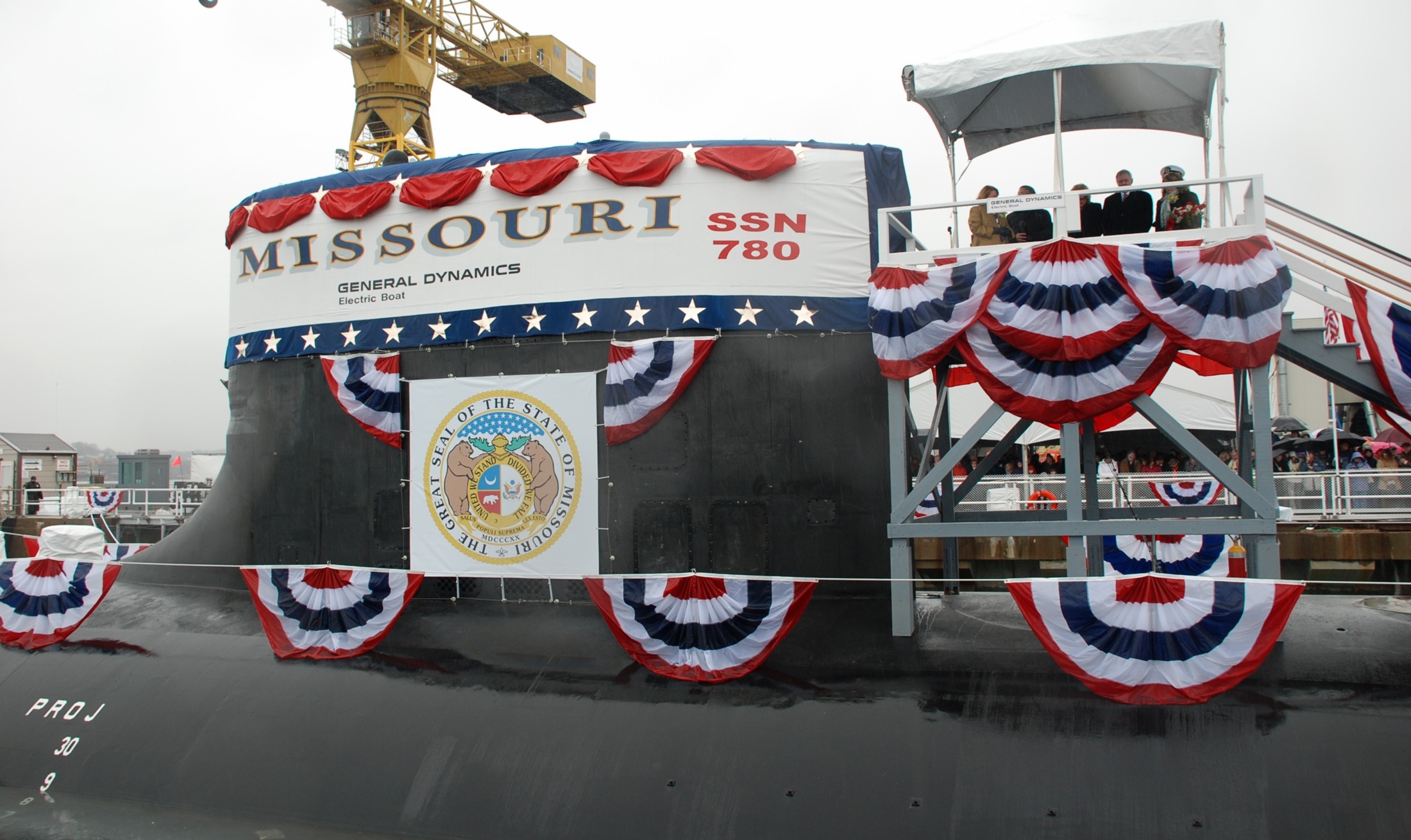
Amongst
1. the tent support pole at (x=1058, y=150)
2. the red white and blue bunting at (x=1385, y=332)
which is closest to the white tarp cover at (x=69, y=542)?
the tent support pole at (x=1058, y=150)

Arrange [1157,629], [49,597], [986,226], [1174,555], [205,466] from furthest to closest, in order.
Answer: [205,466], [1174,555], [49,597], [986,226], [1157,629]

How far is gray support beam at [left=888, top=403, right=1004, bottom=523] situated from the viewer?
7.96 meters

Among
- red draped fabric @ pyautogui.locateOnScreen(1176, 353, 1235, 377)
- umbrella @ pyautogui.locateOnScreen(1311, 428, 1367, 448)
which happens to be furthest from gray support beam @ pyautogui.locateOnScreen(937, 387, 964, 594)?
umbrella @ pyautogui.locateOnScreen(1311, 428, 1367, 448)

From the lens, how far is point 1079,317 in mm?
7754

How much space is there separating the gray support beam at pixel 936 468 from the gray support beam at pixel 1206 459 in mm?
1108

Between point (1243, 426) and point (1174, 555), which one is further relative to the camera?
point (1174, 555)

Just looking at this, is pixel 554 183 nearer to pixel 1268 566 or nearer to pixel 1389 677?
pixel 1268 566

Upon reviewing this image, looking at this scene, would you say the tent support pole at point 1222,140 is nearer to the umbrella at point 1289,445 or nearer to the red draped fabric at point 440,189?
the red draped fabric at point 440,189

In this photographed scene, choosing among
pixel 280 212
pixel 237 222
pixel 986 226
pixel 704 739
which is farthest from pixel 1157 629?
pixel 237 222

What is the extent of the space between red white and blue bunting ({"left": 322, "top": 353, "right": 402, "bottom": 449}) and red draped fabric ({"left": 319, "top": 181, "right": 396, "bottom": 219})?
150cm

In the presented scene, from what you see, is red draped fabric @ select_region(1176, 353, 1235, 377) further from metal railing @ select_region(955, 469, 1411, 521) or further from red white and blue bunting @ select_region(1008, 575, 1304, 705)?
metal railing @ select_region(955, 469, 1411, 521)

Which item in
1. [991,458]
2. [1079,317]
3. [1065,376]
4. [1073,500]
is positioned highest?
[1079,317]

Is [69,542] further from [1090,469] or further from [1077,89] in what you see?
[1077,89]

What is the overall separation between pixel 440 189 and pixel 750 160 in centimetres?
313
